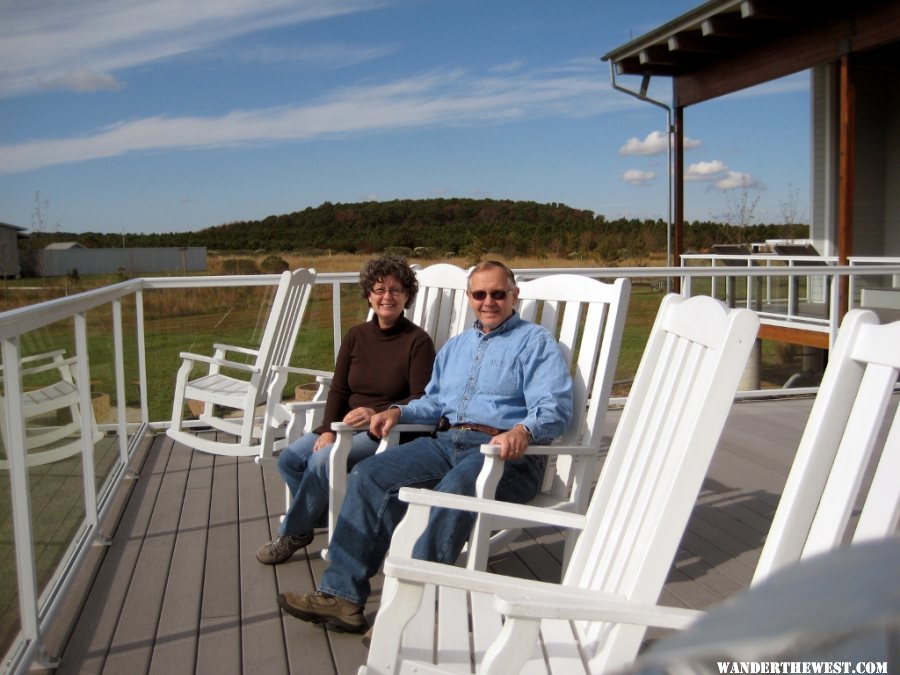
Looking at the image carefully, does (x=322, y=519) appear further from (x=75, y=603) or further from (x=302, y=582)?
(x=75, y=603)

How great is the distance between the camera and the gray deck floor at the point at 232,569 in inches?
94.7

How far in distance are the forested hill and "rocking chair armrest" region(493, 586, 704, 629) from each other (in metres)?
13.8

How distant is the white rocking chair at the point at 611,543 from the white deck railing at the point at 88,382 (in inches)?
39.7

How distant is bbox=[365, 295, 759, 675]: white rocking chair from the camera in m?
1.56

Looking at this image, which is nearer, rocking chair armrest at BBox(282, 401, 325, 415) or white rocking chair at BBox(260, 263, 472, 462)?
rocking chair armrest at BBox(282, 401, 325, 415)

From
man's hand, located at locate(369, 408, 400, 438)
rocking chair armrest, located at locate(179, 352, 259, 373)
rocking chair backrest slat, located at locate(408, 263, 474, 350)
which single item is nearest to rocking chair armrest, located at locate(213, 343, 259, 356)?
rocking chair armrest, located at locate(179, 352, 259, 373)

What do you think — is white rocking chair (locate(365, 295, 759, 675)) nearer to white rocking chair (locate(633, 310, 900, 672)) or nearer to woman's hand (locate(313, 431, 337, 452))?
white rocking chair (locate(633, 310, 900, 672))

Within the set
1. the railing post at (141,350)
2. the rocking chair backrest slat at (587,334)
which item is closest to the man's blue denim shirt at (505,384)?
the rocking chair backrest slat at (587,334)

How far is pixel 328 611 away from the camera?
2438mm

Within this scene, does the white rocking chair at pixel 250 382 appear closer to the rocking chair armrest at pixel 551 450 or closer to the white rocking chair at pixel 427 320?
→ the white rocking chair at pixel 427 320

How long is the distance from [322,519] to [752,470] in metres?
2.30

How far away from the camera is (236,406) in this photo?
165 inches

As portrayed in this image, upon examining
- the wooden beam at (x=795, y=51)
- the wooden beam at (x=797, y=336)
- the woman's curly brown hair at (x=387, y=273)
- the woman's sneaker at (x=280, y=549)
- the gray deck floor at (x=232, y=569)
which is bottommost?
the gray deck floor at (x=232, y=569)

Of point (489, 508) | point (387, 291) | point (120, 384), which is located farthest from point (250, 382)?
point (489, 508)
